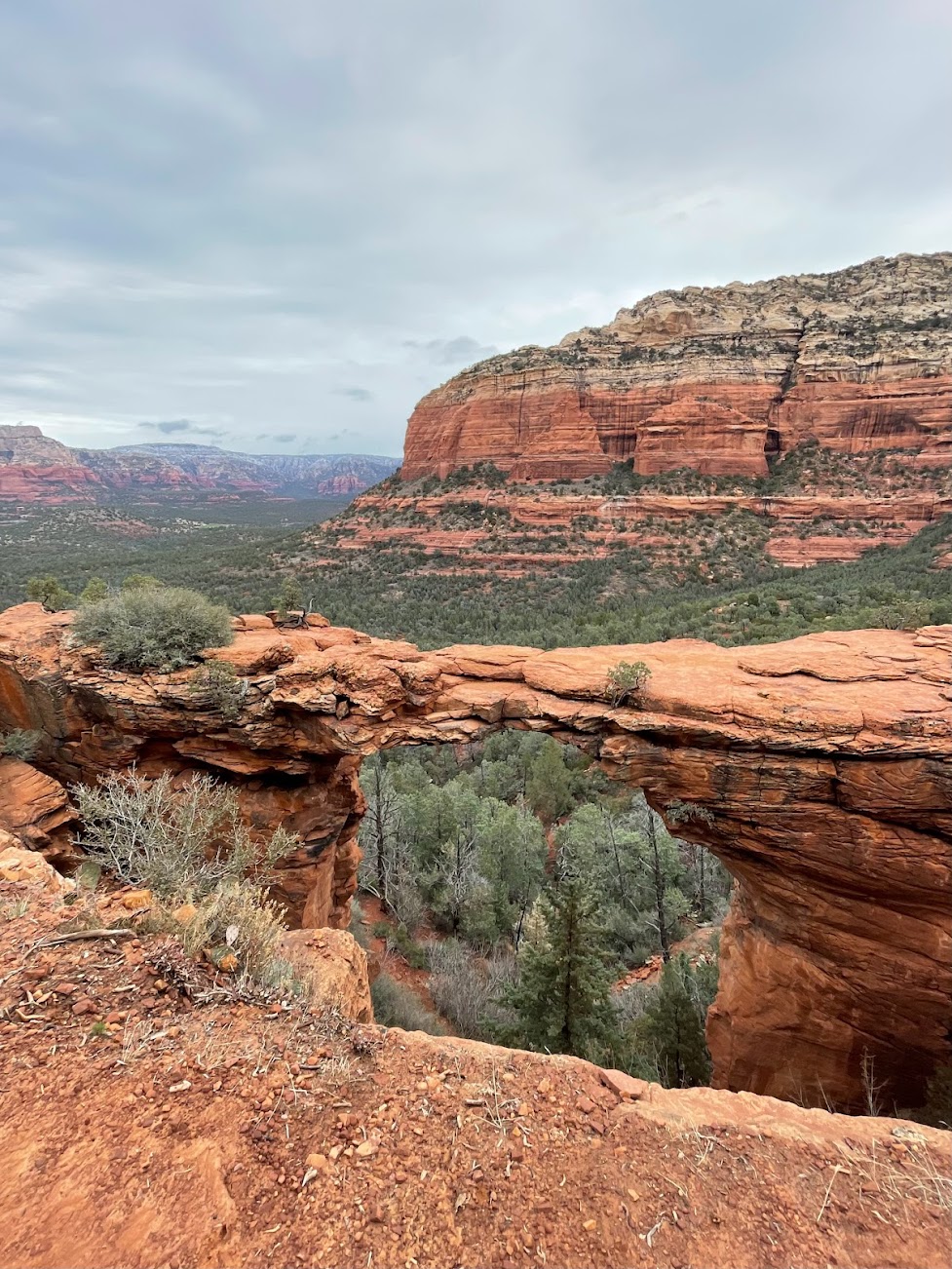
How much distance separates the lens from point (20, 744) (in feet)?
29.8

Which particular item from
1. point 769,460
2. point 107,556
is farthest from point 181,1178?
point 107,556

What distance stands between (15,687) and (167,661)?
2.62m

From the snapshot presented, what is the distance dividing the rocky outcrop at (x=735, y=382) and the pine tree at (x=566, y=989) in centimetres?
5026

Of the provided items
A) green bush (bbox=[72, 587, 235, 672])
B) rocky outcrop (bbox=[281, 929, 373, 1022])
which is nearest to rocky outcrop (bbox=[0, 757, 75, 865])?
green bush (bbox=[72, 587, 235, 672])

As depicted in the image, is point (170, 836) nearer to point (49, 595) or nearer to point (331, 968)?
point (331, 968)

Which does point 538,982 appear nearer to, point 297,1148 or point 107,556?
point 297,1148

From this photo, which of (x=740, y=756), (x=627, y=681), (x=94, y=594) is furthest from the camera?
(x=94, y=594)

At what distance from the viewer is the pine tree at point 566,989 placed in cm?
891

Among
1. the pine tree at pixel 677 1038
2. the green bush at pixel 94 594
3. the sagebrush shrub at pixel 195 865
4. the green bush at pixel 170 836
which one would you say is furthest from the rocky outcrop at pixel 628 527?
the sagebrush shrub at pixel 195 865

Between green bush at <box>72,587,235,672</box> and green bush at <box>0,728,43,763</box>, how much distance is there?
68.8 inches

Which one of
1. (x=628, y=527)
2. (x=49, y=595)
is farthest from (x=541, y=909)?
(x=628, y=527)

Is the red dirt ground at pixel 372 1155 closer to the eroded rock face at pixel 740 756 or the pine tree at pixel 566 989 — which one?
the eroded rock face at pixel 740 756

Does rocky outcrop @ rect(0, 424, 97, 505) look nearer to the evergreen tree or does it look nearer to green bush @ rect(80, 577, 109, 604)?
the evergreen tree

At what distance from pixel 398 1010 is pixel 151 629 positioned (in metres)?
8.17
